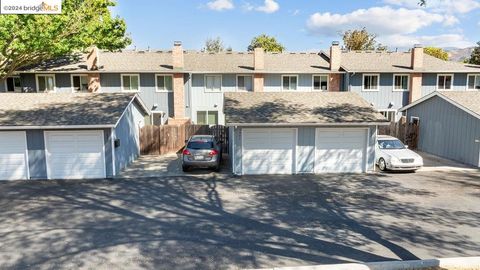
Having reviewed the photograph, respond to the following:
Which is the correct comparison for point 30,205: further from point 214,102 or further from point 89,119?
point 214,102

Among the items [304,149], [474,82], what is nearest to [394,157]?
[304,149]

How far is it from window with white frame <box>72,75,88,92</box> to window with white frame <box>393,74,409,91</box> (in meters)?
24.4

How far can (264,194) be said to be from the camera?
41.1 ft

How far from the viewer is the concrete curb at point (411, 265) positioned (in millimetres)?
6840

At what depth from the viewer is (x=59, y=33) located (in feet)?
66.6

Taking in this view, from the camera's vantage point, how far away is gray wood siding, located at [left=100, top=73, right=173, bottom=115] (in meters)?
25.8

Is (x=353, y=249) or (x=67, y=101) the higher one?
(x=67, y=101)

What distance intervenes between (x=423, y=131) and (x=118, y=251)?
64.6ft

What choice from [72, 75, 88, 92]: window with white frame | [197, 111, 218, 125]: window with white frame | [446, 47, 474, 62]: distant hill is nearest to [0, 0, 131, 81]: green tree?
[72, 75, 88, 92]: window with white frame

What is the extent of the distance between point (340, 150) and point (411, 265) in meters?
9.02

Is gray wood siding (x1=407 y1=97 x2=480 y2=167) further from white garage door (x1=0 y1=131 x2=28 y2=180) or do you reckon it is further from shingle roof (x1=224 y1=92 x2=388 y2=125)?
white garage door (x1=0 y1=131 x2=28 y2=180)

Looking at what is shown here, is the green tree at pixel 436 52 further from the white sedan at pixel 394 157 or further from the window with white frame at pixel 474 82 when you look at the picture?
the white sedan at pixel 394 157

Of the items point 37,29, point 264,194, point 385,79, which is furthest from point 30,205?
point 385,79

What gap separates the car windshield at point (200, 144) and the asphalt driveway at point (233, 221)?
1698mm
